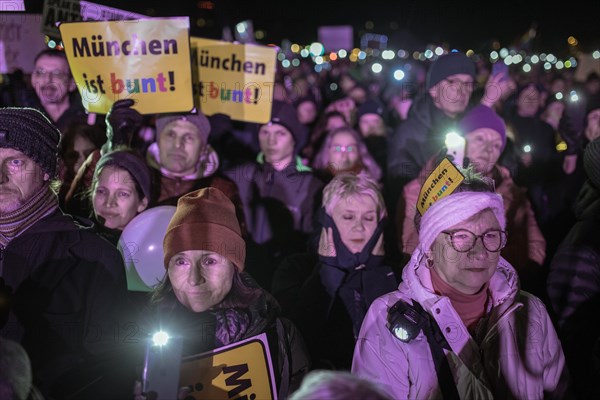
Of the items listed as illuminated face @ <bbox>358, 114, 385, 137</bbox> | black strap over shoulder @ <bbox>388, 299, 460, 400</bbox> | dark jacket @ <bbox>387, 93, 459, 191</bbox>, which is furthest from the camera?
illuminated face @ <bbox>358, 114, 385, 137</bbox>

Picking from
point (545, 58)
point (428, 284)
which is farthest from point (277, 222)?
point (545, 58)

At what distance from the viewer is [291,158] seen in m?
5.44

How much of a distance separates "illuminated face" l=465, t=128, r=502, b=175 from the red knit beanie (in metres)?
2.35

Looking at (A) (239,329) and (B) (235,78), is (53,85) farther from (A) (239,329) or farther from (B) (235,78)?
(A) (239,329)

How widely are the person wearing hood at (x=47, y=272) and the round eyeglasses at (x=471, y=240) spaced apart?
149 cm

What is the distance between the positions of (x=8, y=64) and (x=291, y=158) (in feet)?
11.5

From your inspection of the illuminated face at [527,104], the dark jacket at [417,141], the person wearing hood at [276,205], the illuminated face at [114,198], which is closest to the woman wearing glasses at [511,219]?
the dark jacket at [417,141]

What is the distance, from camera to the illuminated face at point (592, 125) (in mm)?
5388

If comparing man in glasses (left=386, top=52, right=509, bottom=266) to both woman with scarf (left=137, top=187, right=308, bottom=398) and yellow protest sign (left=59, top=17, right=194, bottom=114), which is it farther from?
woman with scarf (left=137, top=187, right=308, bottom=398)

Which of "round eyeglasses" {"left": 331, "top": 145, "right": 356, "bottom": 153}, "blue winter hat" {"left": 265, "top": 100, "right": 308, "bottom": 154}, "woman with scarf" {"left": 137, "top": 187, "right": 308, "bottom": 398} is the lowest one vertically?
"woman with scarf" {"left": 137, "top": 187, "right": 308, "bottom": 398}

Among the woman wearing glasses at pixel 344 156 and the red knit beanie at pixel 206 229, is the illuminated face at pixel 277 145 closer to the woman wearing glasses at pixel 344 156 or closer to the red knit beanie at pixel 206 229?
the woman wearing glasses at pixel 344 156

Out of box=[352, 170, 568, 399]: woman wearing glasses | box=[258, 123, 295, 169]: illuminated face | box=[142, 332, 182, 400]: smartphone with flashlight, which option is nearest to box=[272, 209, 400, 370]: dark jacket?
box=[352, 170, 568, 399]: woman wearing glasses

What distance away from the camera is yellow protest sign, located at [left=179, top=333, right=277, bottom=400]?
2.21 m

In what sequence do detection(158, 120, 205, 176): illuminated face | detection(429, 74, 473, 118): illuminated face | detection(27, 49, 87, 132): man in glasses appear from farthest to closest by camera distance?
detection(27, 49, 87, 132): man in glasses < detection(429, 74, 473, 118): illuminated face < detection(158, 120, 205, 176): illuminated face
